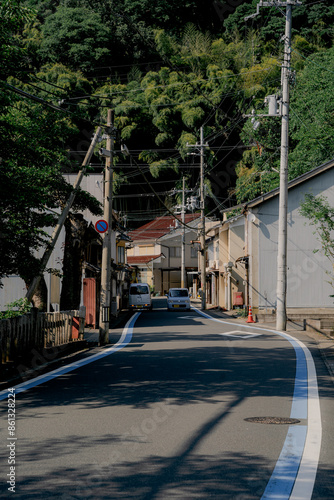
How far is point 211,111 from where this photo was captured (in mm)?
51750

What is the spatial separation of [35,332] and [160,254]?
58145mm

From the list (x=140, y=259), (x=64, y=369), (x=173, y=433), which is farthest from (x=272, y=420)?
(x=140, y=259)

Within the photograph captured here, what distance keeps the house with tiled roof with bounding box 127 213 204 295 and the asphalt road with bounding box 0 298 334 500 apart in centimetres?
5994

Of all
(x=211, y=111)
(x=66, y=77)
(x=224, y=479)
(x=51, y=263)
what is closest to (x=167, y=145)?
(x=211, y=111)

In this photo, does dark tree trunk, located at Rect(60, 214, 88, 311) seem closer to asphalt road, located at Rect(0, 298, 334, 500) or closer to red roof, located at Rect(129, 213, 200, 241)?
asphalt road, located at Rect(0, 298, 334, 500)

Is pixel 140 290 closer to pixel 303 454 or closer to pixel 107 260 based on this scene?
pixel 107 260

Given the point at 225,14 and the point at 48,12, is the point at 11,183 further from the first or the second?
the point at 48,12

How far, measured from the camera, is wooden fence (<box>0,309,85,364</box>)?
10.9 meters

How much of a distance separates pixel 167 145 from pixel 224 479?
51.2 m

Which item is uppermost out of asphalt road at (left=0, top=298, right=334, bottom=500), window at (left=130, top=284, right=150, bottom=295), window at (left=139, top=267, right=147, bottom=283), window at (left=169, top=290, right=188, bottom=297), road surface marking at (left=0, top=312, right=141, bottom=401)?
window at (left=139, top=267, right=147, bottom=283)

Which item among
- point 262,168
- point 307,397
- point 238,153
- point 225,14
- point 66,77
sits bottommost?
point 307,397

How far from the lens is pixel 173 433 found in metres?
6.22

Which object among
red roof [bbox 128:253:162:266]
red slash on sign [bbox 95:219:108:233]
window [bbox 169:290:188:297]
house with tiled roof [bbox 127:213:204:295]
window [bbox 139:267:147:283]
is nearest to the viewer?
red slash on sign [bbox 95:219:108:233]

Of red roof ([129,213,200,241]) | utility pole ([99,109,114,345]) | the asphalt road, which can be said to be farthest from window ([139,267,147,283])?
the asphalt road
